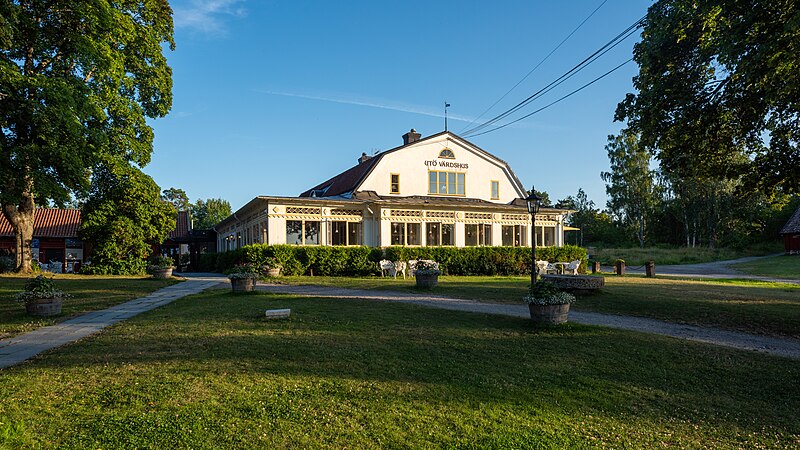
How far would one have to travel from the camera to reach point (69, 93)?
12.5 m

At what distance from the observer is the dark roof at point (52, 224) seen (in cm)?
3653

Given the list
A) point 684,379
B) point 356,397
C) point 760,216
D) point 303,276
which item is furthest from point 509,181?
point 760,216

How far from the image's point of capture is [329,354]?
20.5 ft

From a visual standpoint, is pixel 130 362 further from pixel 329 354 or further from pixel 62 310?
pixel 62 310

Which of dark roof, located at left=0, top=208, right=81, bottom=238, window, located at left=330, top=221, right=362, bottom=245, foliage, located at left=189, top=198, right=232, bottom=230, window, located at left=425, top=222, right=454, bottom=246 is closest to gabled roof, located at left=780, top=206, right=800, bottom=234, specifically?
window, located at left=425, top=222, right=454, bottom=246

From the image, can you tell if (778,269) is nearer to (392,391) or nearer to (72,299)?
(392,391)

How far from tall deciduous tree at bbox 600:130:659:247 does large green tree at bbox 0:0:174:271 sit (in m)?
44.2

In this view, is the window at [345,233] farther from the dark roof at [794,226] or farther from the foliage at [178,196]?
the foliage at [178,196]

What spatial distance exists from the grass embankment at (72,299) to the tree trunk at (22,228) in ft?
5.40

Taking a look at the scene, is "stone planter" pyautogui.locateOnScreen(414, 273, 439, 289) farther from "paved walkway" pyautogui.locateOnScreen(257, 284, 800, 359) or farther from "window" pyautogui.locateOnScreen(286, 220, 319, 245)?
"window" pyautogui.locateOnScreen(286, 220, 319, 245)


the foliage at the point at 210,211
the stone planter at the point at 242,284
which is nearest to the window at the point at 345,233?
the stone planter at the point at 242,284

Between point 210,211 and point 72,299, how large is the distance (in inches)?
2776

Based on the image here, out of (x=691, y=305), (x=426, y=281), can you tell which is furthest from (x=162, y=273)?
(x=691, y=305)

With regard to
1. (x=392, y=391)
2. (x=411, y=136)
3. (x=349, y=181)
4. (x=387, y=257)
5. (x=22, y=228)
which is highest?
(x=411, y=136)
